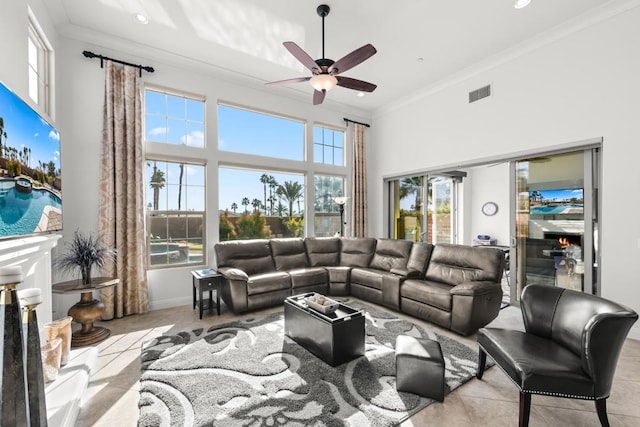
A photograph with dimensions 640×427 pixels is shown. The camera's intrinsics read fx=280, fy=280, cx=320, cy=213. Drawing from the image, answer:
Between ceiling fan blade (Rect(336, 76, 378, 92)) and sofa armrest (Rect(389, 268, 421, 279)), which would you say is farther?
sofa armrest (Rect(389, 268, 421, 279))

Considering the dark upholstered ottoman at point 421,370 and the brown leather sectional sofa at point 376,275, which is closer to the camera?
the dark upholstered ottoman at point 421,370

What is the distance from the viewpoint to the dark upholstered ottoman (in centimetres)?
198

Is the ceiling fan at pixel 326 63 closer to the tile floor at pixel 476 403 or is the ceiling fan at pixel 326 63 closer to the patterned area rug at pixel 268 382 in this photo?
the patterned area rug at pixel 268 382

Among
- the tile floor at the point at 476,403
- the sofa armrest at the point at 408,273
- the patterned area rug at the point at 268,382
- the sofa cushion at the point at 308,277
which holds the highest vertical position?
the sofa armrest at the point at 408,273

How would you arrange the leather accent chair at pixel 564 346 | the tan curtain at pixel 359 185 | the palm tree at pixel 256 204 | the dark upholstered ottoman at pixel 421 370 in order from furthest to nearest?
the tan curtain at pixel 359 185, the palm tree at pixel 256 204, the dark upholstered ottoman at pixel 421 370, the leather accent chair at pixel 564 346

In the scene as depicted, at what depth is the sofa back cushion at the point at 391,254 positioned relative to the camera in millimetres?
4437

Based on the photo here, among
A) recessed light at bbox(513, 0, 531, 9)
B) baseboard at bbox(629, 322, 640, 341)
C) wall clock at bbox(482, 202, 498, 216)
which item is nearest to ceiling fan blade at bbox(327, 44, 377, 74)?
recessed light at bbox(513, 0, 531, 9)

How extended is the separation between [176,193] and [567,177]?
543 cm

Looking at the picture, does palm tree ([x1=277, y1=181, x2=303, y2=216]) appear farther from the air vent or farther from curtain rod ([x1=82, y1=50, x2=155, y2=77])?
the air vent

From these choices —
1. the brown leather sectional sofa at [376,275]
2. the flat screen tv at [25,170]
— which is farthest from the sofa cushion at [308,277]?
the flat screen tv at [25,170]

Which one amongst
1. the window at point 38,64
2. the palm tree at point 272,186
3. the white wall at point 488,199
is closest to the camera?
the window at point 38,64

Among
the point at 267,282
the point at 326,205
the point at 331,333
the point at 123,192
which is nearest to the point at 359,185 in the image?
the point at 326,205

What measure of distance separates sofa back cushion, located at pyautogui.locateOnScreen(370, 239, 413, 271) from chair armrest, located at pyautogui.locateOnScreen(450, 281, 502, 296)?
45.8 inches

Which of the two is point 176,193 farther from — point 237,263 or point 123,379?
point 123,379
